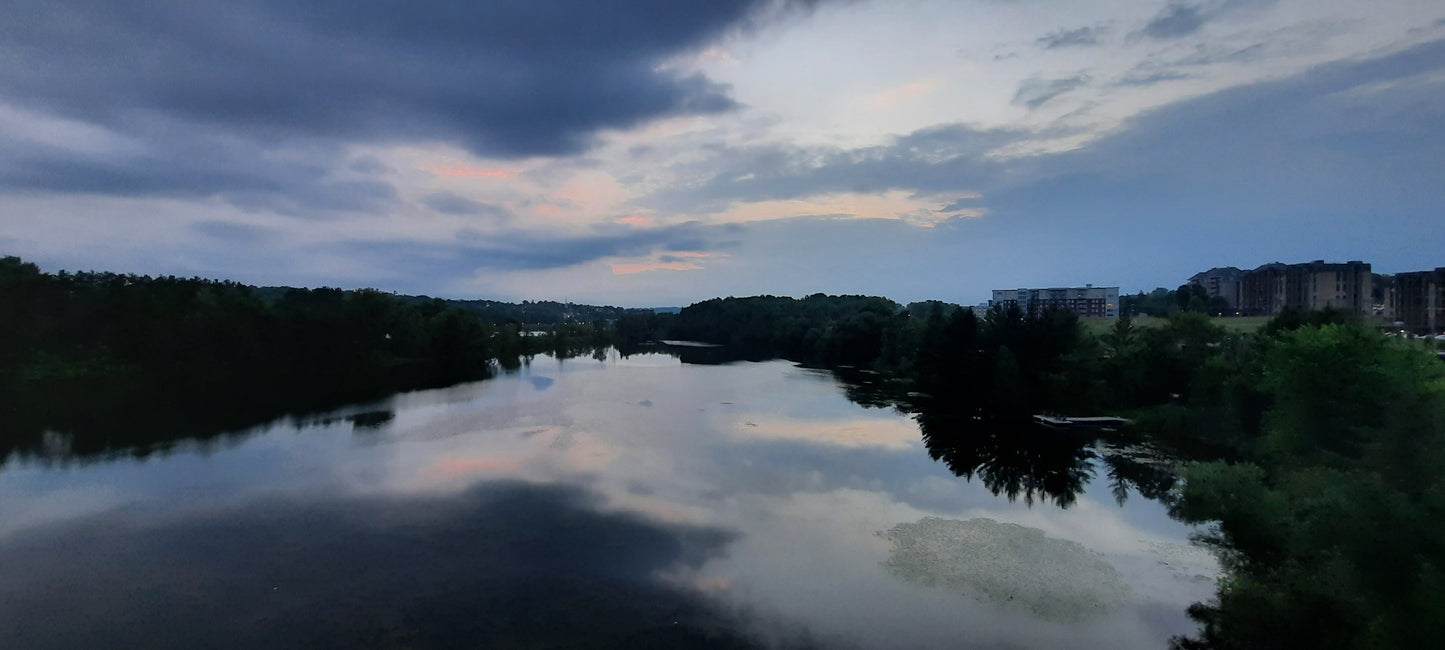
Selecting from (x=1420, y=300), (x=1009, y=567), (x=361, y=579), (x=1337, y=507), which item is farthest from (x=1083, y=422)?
(x=361, y=579)

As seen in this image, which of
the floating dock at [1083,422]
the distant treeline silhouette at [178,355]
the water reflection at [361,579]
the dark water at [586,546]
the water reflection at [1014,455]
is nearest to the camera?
the water reflection at [361,579]

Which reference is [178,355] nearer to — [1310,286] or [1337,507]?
[1337,507]

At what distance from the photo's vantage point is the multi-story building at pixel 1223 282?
5747cm

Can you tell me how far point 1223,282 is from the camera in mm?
62375

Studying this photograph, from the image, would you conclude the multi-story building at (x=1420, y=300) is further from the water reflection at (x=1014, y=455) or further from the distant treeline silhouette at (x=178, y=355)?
the distant treeline silhouette at (x=178, y=355)

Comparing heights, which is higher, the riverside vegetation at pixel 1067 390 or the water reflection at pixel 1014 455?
the riverside vegetation at pixel 1067 390

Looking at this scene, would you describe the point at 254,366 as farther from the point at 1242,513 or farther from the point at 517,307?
the point at 517,307

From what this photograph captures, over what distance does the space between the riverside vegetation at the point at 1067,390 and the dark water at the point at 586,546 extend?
128 centimetres

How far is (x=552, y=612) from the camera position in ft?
34.7

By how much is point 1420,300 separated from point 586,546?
4352 centimetres

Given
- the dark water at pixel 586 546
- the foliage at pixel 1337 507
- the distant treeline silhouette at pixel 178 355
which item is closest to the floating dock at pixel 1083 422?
the dark water at pixel 586 546

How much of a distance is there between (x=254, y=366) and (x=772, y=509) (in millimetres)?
41855

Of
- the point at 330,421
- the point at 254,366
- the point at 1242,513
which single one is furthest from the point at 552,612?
the point at 254,366

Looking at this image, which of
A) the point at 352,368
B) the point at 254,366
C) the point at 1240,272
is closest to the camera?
the point at 254,366
